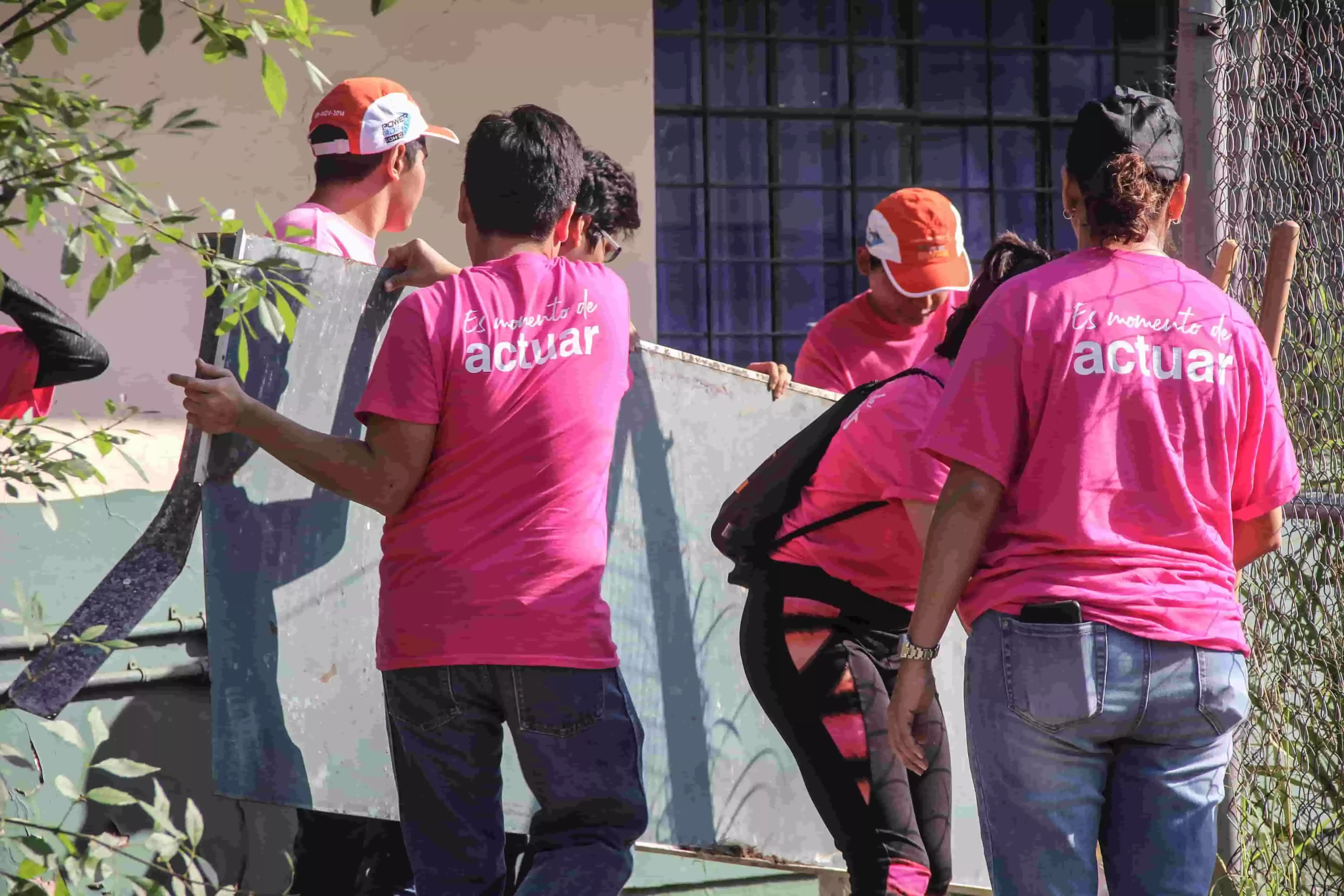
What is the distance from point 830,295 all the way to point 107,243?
5.06 m

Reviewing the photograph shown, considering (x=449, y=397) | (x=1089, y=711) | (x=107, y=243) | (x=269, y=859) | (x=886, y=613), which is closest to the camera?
(x=107, y=243)

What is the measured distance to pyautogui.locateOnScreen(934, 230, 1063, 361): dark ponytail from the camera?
2633 mm

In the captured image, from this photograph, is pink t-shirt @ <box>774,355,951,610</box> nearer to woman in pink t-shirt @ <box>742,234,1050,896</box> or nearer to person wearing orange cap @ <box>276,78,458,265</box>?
woman in pink t-shirt @ <box>742,234,1050,896</box>

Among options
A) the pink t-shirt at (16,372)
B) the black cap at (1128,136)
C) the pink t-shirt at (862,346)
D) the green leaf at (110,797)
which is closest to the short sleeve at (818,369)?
the pink t-shirt at (862,346)

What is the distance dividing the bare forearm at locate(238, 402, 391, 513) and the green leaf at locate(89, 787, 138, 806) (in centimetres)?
101

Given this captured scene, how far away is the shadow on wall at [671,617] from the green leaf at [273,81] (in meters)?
1.68

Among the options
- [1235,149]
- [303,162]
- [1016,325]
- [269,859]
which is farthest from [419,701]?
[303,162]

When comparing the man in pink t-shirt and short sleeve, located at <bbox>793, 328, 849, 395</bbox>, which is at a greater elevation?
short sleeve, located at <bbox>793, 328, 849, 395</bbox>

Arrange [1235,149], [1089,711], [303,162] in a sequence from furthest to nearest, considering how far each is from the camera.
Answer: [303,162] → [1235,149] → [1089,711]

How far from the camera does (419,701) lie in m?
2.41

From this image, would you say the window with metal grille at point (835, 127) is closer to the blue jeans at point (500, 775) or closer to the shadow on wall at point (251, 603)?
the shadow on wall at point (251, 603)

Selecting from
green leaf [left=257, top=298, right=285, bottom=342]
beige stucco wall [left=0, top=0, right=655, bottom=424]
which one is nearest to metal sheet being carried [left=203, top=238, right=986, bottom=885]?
green leaf [left=257, top=298, right=285, bottom=342]

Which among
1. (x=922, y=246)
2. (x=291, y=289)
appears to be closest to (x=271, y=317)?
(x=291, y=289)

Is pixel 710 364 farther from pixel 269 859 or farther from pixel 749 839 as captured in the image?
pixel 269 859
